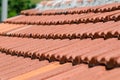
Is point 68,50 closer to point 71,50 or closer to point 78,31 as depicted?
point 71,50

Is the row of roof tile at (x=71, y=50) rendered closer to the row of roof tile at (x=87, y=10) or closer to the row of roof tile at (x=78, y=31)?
the row of roof tile at (x=78, y=31)

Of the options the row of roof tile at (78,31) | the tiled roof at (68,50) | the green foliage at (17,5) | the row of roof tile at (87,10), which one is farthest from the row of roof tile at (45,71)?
the green foliage at (17,5)

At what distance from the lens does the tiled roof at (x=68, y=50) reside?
2639 millimetres

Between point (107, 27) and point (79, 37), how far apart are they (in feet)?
1.01

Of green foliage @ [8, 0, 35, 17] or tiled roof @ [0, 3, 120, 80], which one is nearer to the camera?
tiled roof @ [0, 3, 120, 80]

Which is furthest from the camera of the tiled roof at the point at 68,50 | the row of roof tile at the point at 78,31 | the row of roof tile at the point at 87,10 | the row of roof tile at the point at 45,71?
the row of roof tile at the point at 87,10

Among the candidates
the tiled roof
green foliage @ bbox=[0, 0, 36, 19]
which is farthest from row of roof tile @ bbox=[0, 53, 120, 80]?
green foliage @ bbox=[0, 0, 36, 19]

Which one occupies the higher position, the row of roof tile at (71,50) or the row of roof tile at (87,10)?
the row of roof tile at (87,10)

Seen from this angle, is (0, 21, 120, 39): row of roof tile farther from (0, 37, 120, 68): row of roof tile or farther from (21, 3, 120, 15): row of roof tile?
(21, 3, 120, 15): row of roof tile

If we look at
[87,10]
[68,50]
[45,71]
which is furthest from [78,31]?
[87,10]

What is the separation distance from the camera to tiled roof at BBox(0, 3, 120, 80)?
2.64 metres

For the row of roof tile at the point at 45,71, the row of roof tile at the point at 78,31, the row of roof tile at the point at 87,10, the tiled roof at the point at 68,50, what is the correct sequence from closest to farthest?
1. the row of roof tile at the point at 45,71
2. the tiled roof at the point at 68,50
3. the row of roof tile at the point at 78,31
4. the row of roof tile at the point at 87,10

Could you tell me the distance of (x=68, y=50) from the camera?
131 inches

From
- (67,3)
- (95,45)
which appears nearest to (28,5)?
(67,3)
